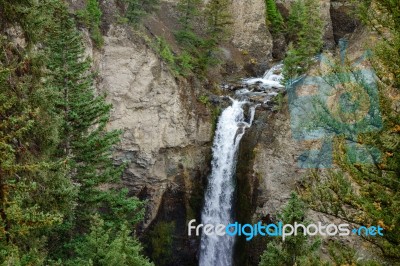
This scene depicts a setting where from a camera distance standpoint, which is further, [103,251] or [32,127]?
[103,251]

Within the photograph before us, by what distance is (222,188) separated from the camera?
2592 centimetres

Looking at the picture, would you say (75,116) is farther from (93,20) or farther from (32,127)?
(93,20)

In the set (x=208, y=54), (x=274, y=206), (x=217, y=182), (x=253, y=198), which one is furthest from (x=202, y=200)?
(x=208, y=54)

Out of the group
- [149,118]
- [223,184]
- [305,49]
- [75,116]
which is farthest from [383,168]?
[305,49]

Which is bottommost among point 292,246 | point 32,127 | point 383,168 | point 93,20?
point 292,246

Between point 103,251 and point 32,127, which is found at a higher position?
point 32,127

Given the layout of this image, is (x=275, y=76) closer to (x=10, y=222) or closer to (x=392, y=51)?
(x=392, y=51)

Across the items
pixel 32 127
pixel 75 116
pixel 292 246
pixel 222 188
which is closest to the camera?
pixel 32 127

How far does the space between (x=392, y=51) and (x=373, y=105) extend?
2.02m

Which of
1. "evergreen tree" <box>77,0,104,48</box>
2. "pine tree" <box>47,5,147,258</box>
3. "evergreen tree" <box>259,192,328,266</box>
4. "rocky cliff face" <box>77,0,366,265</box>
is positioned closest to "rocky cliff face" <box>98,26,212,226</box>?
"rocky cliff face" <box>77,0,366,265</box>

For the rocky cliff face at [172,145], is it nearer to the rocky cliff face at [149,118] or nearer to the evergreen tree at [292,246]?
the rocky cliff face at [149,118]

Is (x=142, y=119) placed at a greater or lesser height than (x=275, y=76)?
lesser

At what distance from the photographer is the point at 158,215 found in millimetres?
26250

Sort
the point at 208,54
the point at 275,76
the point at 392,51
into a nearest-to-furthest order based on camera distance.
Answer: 1. the point at 392,51
2. the point at 208,54
3. the point at 275,76
